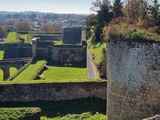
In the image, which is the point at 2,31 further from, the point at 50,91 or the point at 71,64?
the point at 50,91

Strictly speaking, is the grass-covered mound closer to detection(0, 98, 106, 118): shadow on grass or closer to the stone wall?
detection(0, 98, 106, 118): shadow on grass

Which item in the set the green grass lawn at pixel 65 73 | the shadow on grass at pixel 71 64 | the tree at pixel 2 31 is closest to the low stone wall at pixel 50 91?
the green grass lawn at pixel 65 73

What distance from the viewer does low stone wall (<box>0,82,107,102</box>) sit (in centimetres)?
2041

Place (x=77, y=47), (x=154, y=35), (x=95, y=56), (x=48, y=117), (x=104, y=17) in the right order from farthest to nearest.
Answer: (x=77, y=47) < (x=104, y=17) < (x=95, y=56) < (x=48, y=117) < (x=154, y=35)

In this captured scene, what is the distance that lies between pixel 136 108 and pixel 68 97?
8.58 meters

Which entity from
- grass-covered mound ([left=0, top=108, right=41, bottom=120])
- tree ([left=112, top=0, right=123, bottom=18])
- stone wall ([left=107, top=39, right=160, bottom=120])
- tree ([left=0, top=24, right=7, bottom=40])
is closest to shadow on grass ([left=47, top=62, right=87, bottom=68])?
tree ([left=112, top=0, right=123, bottom=18])

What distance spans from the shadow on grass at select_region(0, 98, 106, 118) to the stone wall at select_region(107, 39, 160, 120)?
5547 mm

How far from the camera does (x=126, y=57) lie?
12.3m

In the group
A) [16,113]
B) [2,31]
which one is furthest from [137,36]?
[2,31]

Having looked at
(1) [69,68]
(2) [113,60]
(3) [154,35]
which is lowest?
(1) [69,68]

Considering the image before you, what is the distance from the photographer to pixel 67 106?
64.7ft

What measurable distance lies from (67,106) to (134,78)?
8.30m

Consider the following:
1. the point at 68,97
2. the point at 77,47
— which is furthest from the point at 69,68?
the point at 68,97

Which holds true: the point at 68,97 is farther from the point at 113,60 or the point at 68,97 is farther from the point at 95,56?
the point at 95,56
